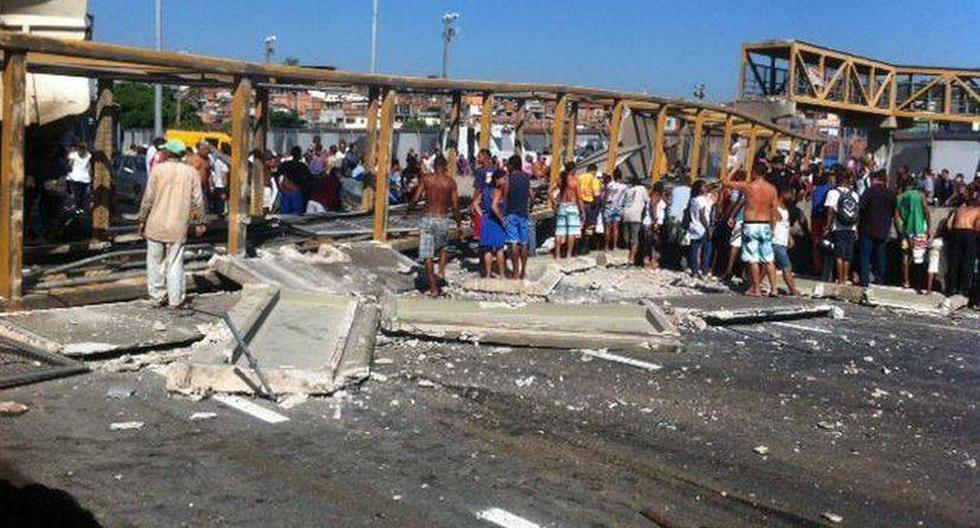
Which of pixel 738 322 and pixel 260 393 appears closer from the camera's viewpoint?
pixel 260 393

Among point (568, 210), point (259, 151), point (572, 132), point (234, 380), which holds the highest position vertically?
point (572, 132)

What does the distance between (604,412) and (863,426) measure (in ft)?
6.22

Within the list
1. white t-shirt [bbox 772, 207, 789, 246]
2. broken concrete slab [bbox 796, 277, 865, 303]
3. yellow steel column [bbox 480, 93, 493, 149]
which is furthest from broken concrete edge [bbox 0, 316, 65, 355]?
broken concrete slab [bbox 796, 277, 865, 303]

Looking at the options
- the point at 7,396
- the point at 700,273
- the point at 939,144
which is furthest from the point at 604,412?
the point at 939,144

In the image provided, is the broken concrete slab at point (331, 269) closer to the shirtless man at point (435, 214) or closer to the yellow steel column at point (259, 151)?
the shirtless man at point (435, 214)

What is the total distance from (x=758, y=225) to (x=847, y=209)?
1615 millimetres

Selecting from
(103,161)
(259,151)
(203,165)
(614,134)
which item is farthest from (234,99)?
(614,134)

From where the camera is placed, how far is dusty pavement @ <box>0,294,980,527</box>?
4965mm

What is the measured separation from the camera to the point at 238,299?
33.0ft

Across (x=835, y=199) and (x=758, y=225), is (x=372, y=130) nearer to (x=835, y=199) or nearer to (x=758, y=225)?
(x=758, y=225)

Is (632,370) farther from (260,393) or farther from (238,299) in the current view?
(238,299)

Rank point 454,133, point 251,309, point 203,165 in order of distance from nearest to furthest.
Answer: point 251,309 < point 203,165 < point 454,133

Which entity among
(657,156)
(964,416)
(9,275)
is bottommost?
(964,416)

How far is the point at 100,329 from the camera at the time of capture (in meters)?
8.11
